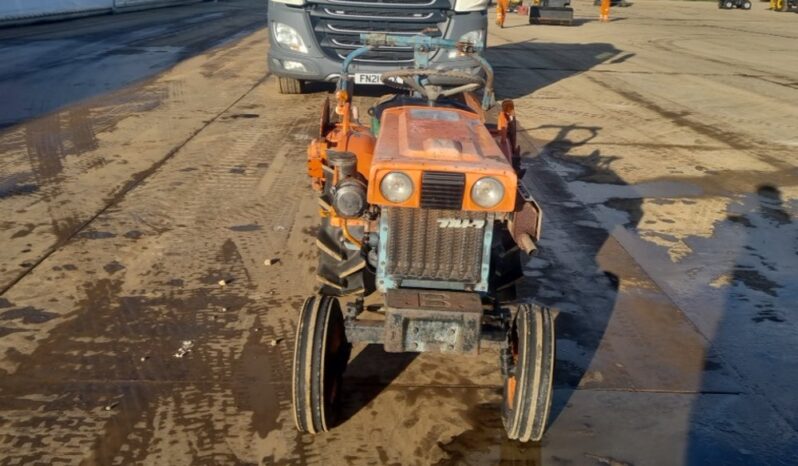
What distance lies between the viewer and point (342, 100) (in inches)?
192

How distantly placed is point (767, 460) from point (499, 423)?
4.10ft

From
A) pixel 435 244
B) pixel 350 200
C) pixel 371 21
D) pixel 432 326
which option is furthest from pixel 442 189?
pixel 371 21

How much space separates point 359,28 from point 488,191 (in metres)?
6.92

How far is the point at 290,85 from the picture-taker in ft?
37.2

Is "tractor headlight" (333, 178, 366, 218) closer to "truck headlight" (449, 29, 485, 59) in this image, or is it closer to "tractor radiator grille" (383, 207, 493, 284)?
"tractor radiator grille" (383, 207, 493, 284)

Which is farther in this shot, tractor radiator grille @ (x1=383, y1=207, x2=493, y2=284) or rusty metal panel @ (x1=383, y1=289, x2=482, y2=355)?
tractor radiator grille @ (x1=383, y1=207, x2=493, y2=284)

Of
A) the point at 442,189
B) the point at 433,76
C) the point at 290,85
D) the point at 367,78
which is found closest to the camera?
the point at 442,189

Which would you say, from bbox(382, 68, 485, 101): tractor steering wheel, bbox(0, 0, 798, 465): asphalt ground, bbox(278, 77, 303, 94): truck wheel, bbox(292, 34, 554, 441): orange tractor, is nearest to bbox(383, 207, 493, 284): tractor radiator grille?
bbox(292, 34, 554, 441): orange tractor

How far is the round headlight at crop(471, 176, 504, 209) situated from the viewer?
3352 mm

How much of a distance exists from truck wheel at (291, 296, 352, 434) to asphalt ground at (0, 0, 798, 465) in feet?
0.54

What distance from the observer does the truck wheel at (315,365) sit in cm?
338

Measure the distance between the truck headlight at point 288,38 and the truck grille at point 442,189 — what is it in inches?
275

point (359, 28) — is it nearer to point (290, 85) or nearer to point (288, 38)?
point (288, 38)

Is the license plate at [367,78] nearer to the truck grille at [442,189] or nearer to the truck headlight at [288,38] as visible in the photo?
the truck headlight at [288,38]
